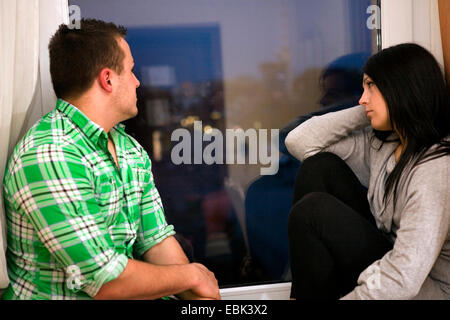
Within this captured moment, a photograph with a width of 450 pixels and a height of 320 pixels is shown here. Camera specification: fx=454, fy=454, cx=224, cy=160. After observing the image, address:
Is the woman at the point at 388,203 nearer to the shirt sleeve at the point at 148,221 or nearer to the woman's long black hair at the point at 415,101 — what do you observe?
the woman's long black hair at the point at 415,101

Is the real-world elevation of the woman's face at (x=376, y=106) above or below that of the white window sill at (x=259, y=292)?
above

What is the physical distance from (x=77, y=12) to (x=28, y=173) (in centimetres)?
83

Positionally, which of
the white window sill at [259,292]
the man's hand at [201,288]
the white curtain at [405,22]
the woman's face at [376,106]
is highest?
the white curtain at [405,22]

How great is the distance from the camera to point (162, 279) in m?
1.32

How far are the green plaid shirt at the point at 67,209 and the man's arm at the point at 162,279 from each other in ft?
0.13

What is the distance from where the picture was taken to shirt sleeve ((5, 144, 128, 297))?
116 centimetres

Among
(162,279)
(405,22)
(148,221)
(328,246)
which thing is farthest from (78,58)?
(405,22)

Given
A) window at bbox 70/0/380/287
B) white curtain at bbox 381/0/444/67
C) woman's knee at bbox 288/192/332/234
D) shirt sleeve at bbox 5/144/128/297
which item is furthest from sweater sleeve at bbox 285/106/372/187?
shirt sleeve at bbox 5/144/128/297

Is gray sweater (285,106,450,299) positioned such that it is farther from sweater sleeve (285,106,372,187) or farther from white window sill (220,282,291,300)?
white window sill (220,282,291,300)

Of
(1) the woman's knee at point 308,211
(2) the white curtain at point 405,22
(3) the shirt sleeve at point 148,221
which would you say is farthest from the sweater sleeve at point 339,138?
(3) the shirt sleeve at point 148,221

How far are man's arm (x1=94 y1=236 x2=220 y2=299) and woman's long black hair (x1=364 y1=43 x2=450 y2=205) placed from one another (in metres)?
0.69

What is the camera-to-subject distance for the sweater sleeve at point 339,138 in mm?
1742

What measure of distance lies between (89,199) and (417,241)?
3.01 ft

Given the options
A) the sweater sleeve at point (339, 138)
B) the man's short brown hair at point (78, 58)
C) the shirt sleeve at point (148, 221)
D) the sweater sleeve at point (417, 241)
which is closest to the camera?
the sweater sleeve at point (417, 241)
